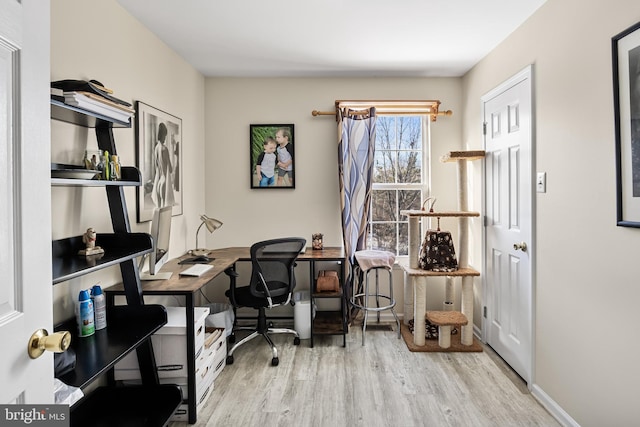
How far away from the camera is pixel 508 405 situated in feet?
7.80

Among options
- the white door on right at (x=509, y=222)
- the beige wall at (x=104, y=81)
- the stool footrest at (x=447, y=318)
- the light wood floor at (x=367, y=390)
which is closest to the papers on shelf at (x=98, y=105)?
the beige wall at (x=104, y=81)

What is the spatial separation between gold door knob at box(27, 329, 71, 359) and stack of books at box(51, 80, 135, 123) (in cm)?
102

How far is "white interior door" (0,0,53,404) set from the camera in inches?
30.7

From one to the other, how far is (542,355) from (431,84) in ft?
8.68

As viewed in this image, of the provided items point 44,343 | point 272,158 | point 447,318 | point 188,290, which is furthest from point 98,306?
point 447,318

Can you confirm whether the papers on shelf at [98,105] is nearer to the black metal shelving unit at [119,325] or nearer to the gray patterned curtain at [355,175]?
the black metal shelving unit at [119,325]

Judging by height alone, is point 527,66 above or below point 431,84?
below

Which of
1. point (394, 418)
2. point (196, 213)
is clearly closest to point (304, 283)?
point (196, 213)

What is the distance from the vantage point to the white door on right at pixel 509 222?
259 cm

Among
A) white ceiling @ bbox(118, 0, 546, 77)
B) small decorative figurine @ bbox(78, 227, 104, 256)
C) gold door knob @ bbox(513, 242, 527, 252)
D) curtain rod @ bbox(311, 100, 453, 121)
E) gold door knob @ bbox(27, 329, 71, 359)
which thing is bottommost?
gold door knob @ bbox(27, 329, 71, 359)

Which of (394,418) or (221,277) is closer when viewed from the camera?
(394,418)

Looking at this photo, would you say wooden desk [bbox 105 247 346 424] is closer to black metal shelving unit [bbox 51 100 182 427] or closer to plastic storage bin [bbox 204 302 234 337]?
black metal shelving unit [bbox 51 100 182 427]

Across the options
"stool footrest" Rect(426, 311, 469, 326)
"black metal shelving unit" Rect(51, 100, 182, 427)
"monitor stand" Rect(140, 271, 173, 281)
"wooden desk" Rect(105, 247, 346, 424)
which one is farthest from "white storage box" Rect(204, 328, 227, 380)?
"stool footrest" Rect(426, 311, 469, 326)

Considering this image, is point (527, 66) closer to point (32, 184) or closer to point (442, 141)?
point (442, 141)
